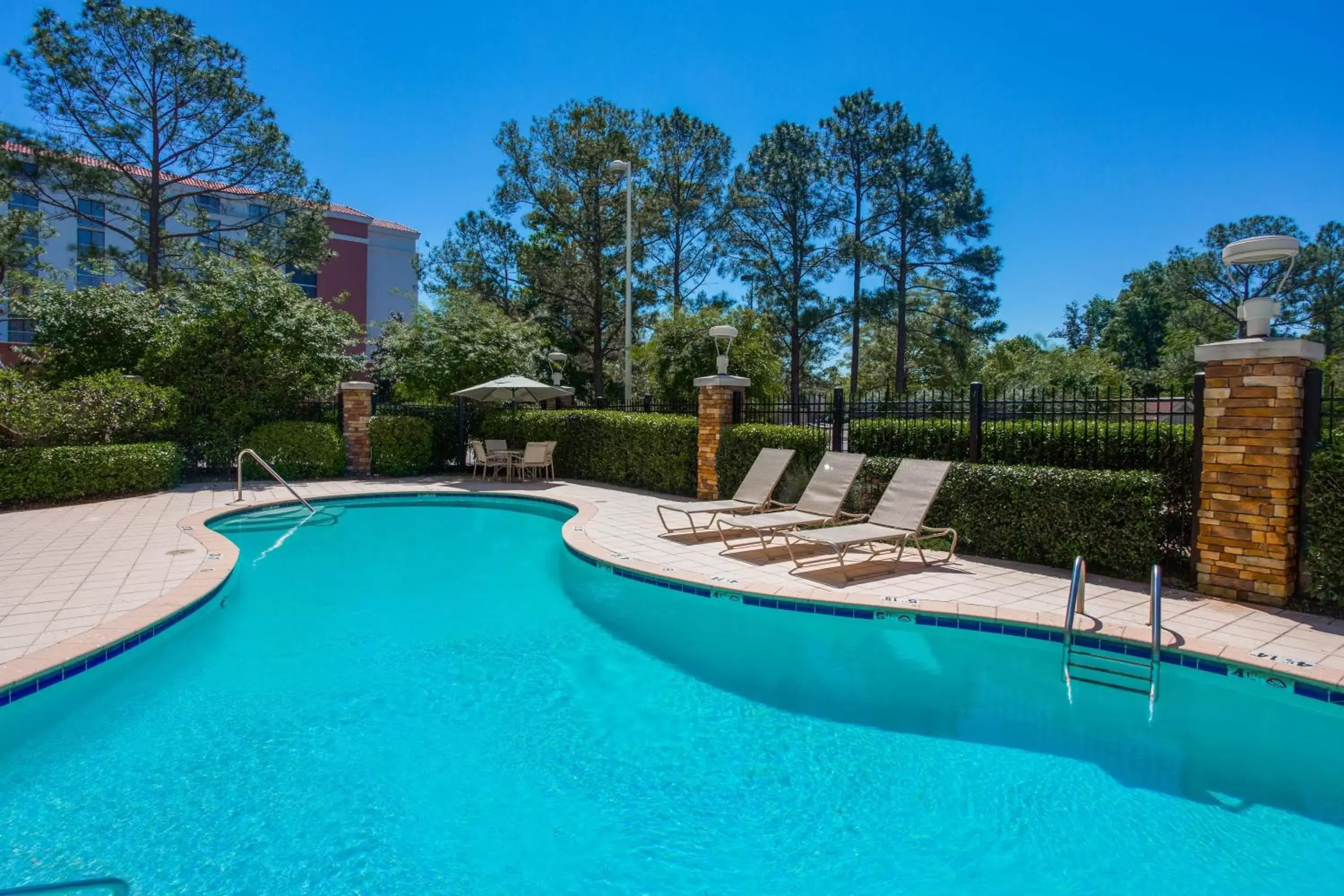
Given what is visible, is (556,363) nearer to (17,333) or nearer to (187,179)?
(187,179)

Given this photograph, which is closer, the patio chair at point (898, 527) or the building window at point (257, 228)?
the patio chair at point (898, 527)

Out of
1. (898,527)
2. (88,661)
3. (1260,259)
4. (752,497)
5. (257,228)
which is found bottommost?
(88,661)

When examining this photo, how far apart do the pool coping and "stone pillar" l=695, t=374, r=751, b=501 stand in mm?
3767

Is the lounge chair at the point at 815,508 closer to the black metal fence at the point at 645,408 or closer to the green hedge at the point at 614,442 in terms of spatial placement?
the green hedge at the point at 614,442

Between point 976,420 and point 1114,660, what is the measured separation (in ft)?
11.8

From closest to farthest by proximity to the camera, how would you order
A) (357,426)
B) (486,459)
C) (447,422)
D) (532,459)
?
(532,459) → (486,459) → (357,426) → (447,422)

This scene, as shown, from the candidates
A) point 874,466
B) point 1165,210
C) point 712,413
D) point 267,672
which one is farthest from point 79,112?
point 1165,210

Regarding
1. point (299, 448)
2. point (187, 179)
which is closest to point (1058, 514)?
point (299, 448)

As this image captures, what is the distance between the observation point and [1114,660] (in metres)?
5.04

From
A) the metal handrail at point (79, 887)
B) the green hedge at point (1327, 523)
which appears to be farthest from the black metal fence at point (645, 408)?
the metal handrail at point (79, 887)

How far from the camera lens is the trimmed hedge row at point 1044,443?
6.77 metres

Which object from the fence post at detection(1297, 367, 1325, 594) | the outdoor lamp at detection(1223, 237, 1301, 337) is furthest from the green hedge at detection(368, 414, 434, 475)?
the fence post at detection(1297, 367, 1325, 594)

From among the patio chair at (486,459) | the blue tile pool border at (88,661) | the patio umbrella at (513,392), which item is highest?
the patio umbrella at (513,392)

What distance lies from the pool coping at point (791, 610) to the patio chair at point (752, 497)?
4.07 ft
